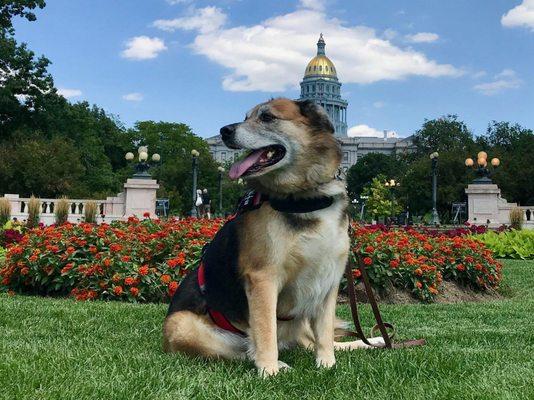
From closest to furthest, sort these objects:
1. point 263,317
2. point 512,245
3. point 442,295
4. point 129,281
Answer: point 263,317, point 129,281, point 442,295, point 512,245

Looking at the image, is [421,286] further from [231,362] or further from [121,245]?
[231,362]

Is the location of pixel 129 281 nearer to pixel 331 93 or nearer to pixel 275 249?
pixel 275 249

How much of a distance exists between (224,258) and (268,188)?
1.88 feet

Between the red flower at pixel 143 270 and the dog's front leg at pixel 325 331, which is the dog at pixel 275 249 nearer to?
the dog's front leg at pixel 325 331

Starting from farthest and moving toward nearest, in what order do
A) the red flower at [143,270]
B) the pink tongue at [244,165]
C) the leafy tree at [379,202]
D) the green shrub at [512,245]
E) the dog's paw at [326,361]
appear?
the leafy tree at [379,202] < the green shrub at [512,245] < the red flower at [143,270] < the dog's paw at [326,361] < the pink tongue at [244,165]

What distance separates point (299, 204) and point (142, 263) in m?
5.31

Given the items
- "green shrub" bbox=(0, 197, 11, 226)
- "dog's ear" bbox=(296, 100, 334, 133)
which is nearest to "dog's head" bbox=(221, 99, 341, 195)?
"dog's ear" bbox=(296, 100, 334, 133)

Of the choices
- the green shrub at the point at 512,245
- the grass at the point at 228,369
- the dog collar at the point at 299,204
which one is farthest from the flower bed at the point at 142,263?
the green shrub at the point at 512,245

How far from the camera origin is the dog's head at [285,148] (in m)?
3.37

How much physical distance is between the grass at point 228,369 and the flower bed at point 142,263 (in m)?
2.23

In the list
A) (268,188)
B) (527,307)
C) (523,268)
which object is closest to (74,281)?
(268,188)

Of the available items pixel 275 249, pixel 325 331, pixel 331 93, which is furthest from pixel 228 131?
pixel 331 93

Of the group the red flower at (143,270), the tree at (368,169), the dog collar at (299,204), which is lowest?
the red flower at (143,270)

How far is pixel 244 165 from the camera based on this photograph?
3.36m
